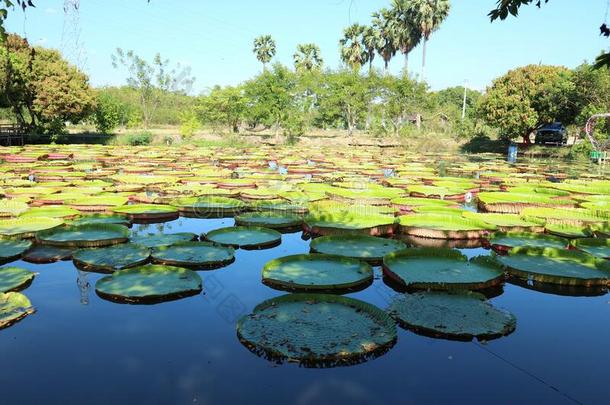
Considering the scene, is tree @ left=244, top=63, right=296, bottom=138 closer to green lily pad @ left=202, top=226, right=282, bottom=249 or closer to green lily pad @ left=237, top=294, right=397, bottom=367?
green lily pad @ left=202, top=226, right=282, bottom=249

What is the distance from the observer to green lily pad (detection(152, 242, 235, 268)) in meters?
4.91

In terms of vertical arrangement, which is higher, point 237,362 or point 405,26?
point 405,26

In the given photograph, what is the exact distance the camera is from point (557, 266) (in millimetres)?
4859

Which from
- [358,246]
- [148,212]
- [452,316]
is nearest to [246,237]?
[358,246]

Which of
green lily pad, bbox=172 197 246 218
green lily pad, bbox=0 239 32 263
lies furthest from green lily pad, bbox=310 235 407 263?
green lily pad, bbox=0 239 32 263

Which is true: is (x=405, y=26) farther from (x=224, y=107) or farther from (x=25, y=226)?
(x=25, y=226)

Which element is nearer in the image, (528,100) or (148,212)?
(148,212)

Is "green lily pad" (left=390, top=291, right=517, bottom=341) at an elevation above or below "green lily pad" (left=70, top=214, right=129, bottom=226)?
below

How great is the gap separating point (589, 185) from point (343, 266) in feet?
30.1

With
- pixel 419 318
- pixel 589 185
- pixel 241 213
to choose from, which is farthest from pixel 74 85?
pixel 419 318

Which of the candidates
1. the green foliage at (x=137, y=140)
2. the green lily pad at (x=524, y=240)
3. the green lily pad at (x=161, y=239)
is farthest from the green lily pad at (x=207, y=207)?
the green foliage at (x=137, y=140)

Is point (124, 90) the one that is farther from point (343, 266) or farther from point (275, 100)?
point (343, 266)

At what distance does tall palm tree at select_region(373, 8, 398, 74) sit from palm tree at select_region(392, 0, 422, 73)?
37 cm

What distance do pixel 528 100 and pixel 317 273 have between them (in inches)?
889
